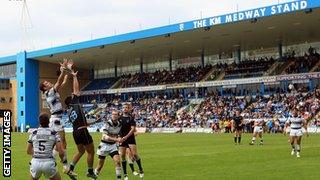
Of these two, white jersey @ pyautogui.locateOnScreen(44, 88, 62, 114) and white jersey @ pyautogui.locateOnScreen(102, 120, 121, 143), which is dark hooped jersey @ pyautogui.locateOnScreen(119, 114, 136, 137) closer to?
white jersey @ pyautogui.locateOnScreen(102, 120, 121, 143)

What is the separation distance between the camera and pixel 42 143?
10.6 m

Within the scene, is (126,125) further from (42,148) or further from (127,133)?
(42,148)

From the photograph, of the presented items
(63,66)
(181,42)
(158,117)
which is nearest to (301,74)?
(181,42)

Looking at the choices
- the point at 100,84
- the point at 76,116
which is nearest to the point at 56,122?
the point at 76,116

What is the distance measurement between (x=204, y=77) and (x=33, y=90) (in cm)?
2699

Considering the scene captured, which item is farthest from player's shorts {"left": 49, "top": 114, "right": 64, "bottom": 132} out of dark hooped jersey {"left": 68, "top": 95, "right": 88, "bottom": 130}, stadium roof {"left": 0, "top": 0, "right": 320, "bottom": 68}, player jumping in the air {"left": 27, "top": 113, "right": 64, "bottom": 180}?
stadium roof {"left": 0, "top": 0, "right": 320, "bottom": 68}

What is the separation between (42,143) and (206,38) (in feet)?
168

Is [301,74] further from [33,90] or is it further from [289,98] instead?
[33,90]

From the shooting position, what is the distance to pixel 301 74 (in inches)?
→ 2260

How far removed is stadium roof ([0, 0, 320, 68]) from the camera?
49031mm

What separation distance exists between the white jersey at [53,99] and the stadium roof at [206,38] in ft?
112

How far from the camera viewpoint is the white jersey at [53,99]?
14.6 metres

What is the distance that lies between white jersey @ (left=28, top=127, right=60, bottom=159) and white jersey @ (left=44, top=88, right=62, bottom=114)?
4.03 metres

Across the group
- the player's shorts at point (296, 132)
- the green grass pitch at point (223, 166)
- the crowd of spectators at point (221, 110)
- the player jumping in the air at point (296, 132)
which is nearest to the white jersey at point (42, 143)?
the green grass pitch at point (223, 166)
